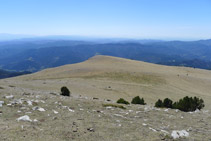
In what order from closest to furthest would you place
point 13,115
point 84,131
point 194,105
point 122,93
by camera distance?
point 84,131 < point 13,115 < point 194,105 < point 122,93

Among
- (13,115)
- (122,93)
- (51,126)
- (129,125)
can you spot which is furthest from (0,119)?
(122,93)

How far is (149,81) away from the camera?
49062 mm

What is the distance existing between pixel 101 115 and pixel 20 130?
5.48m

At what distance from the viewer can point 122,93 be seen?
3538 cm

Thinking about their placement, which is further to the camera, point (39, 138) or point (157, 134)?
point (157, 134)

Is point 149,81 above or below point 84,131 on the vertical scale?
below

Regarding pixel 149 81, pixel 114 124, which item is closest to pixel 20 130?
pixel 114 124

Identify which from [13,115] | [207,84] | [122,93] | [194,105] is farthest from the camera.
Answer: [207,84]

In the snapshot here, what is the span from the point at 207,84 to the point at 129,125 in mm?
54093

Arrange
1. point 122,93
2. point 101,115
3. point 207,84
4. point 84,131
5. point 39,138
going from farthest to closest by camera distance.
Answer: point 207,84
point 122,93
point 101,115
point 84,131
point 39,138

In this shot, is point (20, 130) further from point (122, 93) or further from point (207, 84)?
point (207, 84)

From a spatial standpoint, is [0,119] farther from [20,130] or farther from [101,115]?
[101,115]

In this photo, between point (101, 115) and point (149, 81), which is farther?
point (149, 81)

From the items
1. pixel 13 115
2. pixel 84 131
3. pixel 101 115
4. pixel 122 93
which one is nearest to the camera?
pixel 84 131
